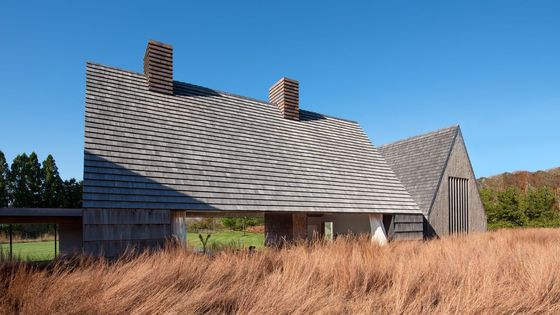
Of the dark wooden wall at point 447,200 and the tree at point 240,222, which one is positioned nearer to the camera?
the dark wooden wall at point 447,200

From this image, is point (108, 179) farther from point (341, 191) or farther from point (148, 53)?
point (341, 191)

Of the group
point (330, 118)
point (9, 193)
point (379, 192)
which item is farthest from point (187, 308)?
point (9, 193)

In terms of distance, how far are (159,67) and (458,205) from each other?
13.6 meters

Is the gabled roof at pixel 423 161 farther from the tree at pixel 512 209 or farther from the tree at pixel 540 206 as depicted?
the tree at pixel 540 206

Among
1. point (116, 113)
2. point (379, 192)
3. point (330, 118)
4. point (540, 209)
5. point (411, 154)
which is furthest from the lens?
point (540, 209)

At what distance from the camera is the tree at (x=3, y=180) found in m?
26.4

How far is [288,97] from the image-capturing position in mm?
14656

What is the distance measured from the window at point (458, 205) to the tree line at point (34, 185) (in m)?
24.9

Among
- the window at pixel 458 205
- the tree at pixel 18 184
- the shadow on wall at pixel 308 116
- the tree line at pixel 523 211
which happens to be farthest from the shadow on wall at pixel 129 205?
the tree at pixel 18 184

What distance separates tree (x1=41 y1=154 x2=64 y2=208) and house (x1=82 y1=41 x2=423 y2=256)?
783 inches

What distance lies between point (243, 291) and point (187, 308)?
84 cm

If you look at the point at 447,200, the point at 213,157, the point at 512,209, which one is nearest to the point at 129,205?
the point at 213,157

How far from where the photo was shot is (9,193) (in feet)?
90.0

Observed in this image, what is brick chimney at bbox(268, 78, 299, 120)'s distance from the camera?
1459cm
